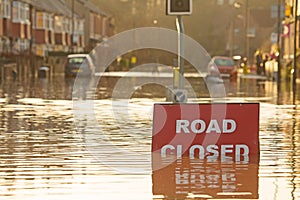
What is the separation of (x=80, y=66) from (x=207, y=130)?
45.1 metres

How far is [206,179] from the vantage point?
12133 mm

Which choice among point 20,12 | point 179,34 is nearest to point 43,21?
point 20,12

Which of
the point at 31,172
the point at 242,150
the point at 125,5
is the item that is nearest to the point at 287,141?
the point at 242,150

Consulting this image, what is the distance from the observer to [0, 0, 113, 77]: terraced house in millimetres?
73125

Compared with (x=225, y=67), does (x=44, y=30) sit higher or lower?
higher

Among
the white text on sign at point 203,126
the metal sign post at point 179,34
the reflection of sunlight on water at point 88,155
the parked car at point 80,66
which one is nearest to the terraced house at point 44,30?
the parked car at point 80,66

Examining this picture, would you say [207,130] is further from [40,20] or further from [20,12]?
[40,20]

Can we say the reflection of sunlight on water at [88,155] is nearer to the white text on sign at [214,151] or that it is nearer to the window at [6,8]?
the white text on sign at [214,151]

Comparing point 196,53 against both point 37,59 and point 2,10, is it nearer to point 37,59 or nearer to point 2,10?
point 37,59

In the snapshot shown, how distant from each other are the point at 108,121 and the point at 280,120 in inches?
172

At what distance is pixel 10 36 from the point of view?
75.2m

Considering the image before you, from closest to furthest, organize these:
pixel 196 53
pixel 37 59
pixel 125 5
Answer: pixel 37 59 < pixel 196 53 < pixel 125 5

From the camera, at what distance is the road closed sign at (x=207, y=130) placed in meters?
14.2

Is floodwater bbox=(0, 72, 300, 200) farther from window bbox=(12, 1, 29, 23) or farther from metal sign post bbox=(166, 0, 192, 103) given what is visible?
window bbox=(12, 1, 29, 23)
